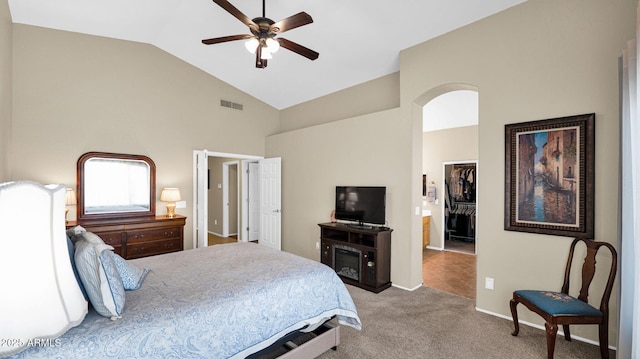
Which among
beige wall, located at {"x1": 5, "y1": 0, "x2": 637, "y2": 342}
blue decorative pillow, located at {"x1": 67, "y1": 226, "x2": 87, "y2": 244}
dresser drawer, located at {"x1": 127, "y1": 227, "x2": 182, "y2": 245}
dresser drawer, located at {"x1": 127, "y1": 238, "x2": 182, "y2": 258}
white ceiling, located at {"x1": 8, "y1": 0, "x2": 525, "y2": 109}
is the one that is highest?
white ceiling, located at {"x1": 8, "y1": 0, "x2": 525, "y2": 109}

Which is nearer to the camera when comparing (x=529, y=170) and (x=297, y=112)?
(x=529, y=170)

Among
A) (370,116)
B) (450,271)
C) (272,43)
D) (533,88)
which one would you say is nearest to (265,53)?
(272,43)

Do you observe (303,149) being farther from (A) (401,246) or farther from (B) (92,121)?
(B) (92,121)

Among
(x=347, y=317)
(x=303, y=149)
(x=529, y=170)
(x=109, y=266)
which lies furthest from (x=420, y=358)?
(x=303, y=149)

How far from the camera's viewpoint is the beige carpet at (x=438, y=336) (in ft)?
8.13

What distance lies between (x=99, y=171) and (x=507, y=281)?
556cm

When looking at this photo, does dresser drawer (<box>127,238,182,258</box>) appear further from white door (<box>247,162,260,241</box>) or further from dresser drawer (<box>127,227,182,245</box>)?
white door (<box>247,162,260,241</box>)

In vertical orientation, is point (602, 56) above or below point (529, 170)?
above

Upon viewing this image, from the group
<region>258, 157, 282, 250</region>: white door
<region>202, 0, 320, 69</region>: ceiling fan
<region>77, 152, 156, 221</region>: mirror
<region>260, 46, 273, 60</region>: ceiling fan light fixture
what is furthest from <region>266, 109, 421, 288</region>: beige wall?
<region>77, 152, 156, 221</region>: mirror

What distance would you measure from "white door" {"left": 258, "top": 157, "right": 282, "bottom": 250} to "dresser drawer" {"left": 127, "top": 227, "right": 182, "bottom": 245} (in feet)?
6.08

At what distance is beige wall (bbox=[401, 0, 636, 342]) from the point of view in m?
2.56

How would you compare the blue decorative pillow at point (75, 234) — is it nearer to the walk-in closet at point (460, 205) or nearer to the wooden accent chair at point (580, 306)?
the wooden accent chair at point (580, 306)

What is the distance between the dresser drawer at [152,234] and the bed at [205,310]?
1.82m

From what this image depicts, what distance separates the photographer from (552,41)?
2848mm
